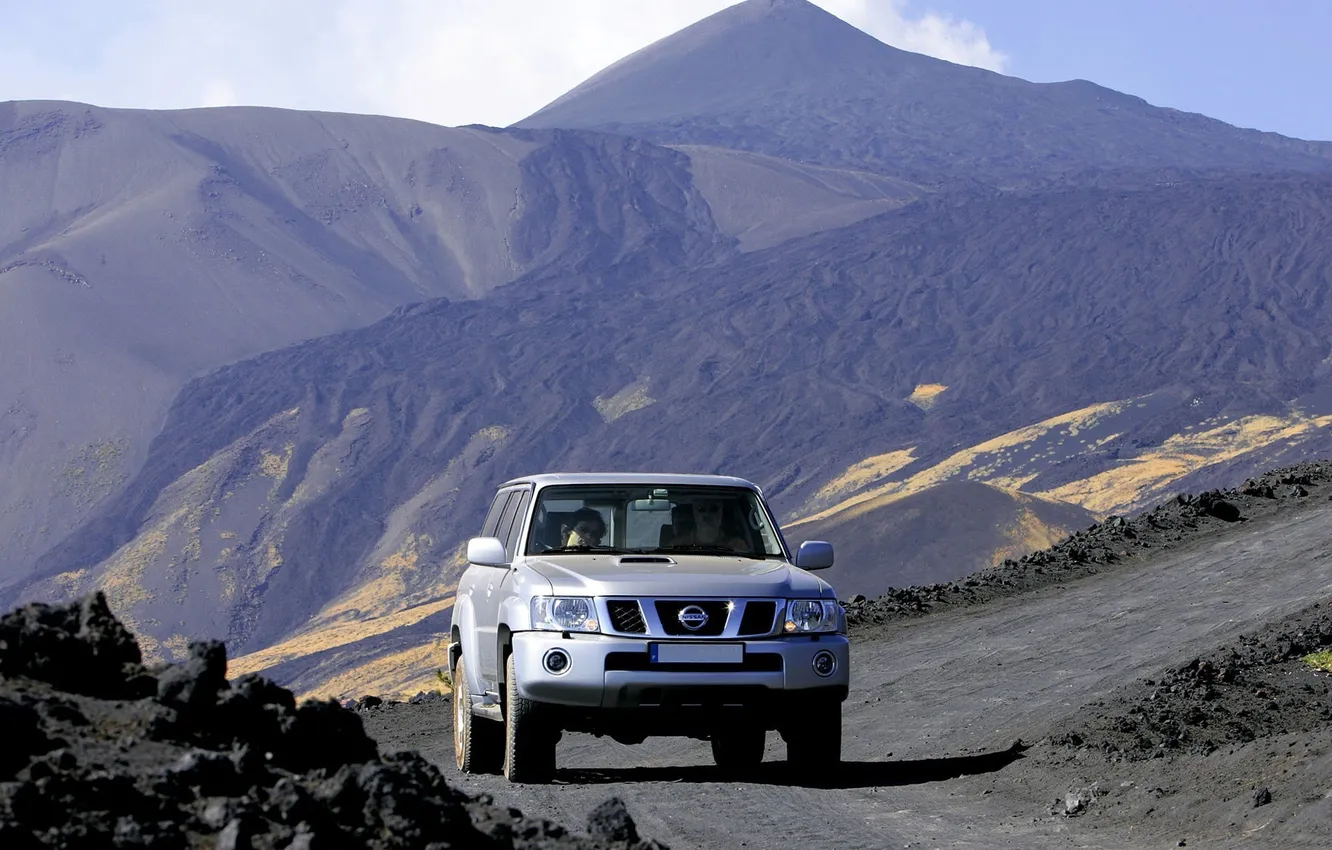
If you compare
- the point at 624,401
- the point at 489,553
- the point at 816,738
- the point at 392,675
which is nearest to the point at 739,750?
the point at 816,738

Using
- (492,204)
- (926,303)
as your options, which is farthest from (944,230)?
(492,204)

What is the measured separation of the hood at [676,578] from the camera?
9695 millimetres

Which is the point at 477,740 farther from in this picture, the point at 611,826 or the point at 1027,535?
the point at 1027,535

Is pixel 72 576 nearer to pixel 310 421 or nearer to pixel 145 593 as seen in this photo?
pixel 145 593

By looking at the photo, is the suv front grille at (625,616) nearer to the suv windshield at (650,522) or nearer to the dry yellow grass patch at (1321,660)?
the suv windshield at (650,522)

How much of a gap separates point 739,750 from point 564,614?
2616 millimetres

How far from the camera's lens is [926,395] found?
126812mm

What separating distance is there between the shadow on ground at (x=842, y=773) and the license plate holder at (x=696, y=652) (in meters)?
1.14

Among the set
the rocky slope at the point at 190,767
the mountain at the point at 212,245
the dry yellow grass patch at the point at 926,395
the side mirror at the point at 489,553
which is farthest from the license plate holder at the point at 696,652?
the mountain at the point at 212,245

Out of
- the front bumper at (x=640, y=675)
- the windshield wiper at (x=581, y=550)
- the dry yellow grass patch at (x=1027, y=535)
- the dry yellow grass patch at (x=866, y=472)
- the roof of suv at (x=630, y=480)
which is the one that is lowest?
the dry yellow grass patch at (x=866, y=472)

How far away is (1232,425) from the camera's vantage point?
100 m

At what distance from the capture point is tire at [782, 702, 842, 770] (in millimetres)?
10273

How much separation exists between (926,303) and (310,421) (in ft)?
159

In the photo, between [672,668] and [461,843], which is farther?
[672,668]
